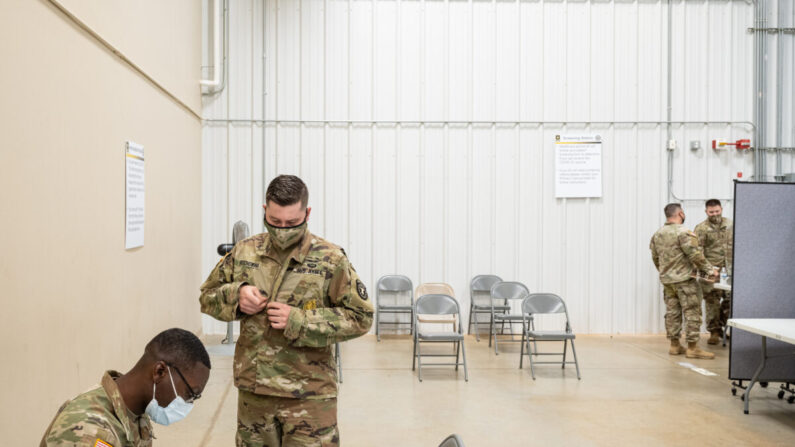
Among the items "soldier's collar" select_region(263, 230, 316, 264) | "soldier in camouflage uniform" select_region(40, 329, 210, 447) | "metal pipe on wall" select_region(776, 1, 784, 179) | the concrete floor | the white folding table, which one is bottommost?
the concrete floor

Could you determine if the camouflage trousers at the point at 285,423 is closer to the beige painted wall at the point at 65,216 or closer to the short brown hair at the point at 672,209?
the beige painted wall at the point at 65,216

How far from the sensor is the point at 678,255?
6582mm

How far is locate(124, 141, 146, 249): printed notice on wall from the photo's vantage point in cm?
440

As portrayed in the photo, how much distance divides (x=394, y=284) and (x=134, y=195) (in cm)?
380

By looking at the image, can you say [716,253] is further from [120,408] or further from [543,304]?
[120,408]

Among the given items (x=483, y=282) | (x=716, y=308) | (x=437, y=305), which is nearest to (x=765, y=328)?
(x=437, y=305)

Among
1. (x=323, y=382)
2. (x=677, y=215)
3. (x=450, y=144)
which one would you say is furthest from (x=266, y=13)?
(x=323, y=382)

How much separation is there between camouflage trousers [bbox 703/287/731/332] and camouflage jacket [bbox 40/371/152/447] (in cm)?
744

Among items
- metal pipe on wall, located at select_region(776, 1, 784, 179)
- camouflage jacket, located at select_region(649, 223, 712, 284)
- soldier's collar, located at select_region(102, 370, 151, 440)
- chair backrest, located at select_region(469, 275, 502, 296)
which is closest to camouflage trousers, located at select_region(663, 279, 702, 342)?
camouflage jacket, located at select_region(649, 223, 712, 284)

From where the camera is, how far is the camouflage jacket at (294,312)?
213cm

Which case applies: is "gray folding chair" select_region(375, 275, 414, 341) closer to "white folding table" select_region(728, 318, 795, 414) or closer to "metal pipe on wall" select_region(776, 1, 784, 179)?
"white folding table" select_region(728, 318, 795, 414)

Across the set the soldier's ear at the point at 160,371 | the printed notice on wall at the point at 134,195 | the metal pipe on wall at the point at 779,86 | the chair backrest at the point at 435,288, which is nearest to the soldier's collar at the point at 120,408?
the soldier's ear at the point at 160,371

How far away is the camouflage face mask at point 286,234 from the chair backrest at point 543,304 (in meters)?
4.53

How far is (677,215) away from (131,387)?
21.1 feet
